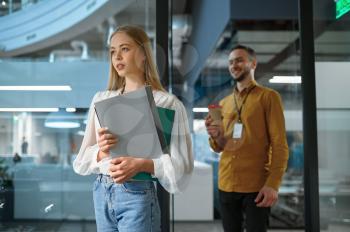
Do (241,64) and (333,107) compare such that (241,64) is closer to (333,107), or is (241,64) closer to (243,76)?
(243,76)

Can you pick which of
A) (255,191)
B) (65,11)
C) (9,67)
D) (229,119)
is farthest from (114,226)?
(65,11)

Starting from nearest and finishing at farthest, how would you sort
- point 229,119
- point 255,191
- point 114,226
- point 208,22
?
1. point 114,226
2. point 255,191
3. point 229,119
4. point 208,22

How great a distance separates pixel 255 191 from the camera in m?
2.15

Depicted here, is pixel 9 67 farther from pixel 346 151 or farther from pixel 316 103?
pixel 346 151

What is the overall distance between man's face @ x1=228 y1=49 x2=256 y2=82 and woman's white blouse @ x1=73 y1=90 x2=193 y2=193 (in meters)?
0.94

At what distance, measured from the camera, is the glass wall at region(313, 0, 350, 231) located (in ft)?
9.28

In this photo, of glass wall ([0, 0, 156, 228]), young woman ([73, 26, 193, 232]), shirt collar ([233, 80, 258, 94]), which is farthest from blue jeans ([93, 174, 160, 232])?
glass wall ([0, 0, 156, 228])

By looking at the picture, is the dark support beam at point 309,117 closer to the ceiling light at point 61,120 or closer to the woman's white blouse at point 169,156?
the woman's white blouse at point 169,156

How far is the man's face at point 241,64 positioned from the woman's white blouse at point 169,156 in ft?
3.07

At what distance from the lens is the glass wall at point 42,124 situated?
260 cm

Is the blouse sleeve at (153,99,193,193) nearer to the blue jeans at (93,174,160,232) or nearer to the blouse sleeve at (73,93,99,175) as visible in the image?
the blue jeans at (93,174,160,232)

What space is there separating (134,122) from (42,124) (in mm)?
1587

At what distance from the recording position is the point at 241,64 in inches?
94.0

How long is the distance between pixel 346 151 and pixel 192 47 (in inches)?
88.7
